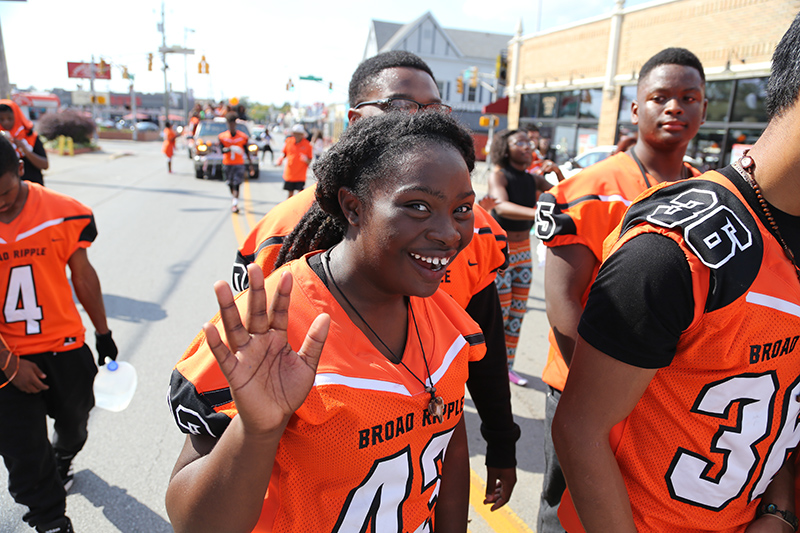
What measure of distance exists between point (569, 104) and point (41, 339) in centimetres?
2272

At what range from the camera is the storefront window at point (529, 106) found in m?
24.9

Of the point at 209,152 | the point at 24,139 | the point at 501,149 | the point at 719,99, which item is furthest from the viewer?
the point at 209,152

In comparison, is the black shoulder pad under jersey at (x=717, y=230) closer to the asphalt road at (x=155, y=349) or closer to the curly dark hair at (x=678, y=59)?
the curly dark hair at (x=678, y=59)

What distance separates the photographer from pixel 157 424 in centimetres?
385

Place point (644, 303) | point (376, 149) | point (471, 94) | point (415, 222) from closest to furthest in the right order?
point (644, 303) < point (415, 222) < point (376, 149) < point (471, 94)

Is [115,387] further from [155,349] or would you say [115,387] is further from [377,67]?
[377,67]

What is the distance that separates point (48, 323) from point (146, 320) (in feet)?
10.8

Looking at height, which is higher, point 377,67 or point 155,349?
point 377,67

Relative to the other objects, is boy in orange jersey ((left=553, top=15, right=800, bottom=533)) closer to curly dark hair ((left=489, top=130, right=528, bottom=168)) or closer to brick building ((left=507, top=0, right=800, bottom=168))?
curly dark hair ((left=489, top=130, right=528, bottom=168))

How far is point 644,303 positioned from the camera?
121 centimetres

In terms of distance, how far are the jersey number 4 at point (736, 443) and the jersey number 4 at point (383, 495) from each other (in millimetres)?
650

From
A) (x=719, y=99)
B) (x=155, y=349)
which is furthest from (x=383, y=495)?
(x=719, y=99)

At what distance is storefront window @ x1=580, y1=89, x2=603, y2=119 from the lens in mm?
20531

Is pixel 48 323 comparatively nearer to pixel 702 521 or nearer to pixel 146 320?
pixel 702 521
